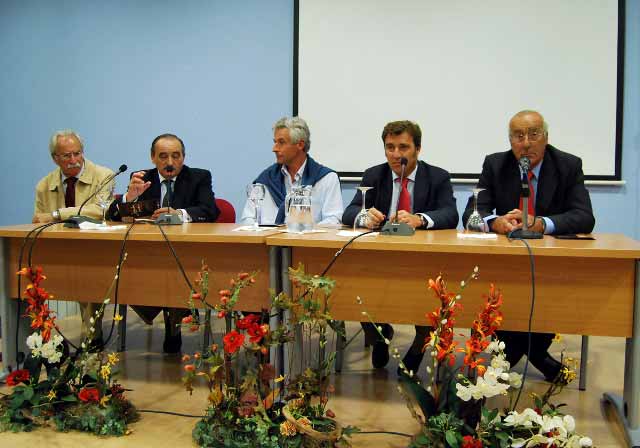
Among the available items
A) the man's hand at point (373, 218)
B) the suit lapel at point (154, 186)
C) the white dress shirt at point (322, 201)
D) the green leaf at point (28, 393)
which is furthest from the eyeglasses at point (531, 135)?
the green leaf at point (28, 393)

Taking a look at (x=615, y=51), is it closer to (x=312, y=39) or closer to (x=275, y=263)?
(x=312, y=39)

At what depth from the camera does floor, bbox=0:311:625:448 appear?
189 centimetres

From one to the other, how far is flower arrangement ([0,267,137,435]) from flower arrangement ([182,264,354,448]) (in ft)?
1.09

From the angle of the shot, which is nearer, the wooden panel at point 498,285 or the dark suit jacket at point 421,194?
the wooden panel at point 498,285

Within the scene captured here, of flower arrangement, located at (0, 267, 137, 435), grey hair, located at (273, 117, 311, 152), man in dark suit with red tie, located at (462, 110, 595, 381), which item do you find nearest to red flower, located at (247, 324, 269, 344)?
flower arrangement, located at (0, 267, 137, 435)

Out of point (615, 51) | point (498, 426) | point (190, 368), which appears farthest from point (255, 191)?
point (615, 51)

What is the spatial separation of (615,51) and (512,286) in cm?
230

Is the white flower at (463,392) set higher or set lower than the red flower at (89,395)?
higher

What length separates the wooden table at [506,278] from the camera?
1758 mm

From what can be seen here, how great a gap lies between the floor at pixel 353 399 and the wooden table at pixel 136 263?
16.9 inches

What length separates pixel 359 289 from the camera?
194 cm

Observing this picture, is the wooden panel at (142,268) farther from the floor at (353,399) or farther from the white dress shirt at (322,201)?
the white dress shirt at (322,201)

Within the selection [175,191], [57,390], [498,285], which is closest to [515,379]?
[498,285]

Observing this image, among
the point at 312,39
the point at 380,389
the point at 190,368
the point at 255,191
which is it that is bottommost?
the point at 380,389
